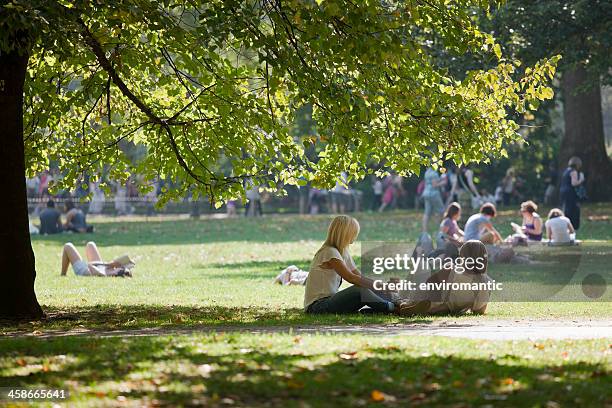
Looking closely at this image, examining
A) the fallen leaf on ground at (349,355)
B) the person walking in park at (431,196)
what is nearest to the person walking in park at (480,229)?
the person walking in park at (431,196)

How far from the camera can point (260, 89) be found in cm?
1556

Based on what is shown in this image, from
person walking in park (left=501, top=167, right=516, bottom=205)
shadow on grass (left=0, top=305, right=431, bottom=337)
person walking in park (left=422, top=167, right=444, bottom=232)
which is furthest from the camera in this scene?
person walking in park (left=501, top=167, right=516, bottom=205)

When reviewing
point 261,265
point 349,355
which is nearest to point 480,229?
point 261,265

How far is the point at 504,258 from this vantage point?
22562 millimetres

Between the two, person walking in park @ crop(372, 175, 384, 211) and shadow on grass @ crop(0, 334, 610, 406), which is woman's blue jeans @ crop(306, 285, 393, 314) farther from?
person walking in park @ crop(372, 175, 384, 211)

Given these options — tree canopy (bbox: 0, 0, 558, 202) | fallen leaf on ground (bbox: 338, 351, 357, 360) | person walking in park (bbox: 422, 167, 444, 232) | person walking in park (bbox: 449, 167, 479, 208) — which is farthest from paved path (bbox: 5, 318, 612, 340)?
person walking in park (bbox: 449, 167, 479, 208)

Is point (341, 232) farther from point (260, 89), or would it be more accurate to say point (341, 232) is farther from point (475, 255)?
point (260, 89)

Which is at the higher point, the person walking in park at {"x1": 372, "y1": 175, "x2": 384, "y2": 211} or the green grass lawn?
the person walking in park at {"x1": 372, "y1": 175, "x2": 384, "y2": 211}

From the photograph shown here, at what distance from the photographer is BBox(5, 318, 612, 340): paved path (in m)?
11.3

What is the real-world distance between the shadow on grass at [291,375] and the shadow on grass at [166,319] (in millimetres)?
2847

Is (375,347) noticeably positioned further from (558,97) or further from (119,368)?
(558,97)

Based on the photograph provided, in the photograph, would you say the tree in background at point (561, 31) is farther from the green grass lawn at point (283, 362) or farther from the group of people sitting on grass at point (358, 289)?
the group of people sitting on grass at point (358, 289)

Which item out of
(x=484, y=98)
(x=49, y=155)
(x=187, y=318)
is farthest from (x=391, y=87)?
(x=49, y=155)

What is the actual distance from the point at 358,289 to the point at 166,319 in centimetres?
234
